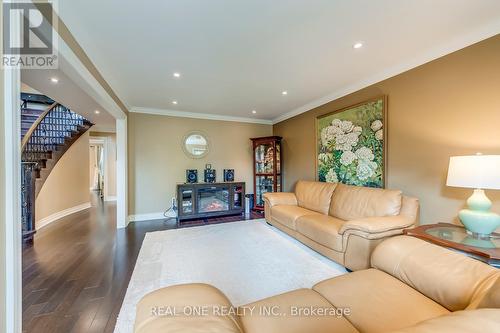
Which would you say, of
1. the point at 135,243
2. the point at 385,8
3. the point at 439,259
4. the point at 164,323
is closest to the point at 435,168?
the point at 439,259

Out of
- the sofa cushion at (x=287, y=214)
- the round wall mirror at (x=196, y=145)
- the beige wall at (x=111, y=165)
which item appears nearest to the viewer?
the sofa cushion at (x=287, y=214)

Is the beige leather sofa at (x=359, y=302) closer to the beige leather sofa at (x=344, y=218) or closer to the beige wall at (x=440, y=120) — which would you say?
the beige leather sofa at (x=344, y=218)

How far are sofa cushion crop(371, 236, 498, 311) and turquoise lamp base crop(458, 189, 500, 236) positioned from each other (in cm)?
85

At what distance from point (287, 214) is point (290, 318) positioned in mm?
2335

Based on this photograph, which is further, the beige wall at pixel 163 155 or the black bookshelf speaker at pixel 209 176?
the black bookshelf speaker at pixel 209 176

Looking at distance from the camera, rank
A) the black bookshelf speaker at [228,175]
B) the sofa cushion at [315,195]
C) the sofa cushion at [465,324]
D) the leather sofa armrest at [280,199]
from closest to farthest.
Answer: the sofa cushion at [465,324]
the sofa cushion at [315,195]
the leather sofa armrest at [280,199]
the black bookshelf speaker at [228,175]

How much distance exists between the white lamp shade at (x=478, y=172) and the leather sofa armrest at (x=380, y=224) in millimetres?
598

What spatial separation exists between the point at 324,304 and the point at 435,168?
7.42ft

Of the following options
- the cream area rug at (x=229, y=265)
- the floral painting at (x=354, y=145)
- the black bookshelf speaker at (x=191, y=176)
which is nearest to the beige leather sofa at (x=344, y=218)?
the cream area rug at (x=229, y=265)

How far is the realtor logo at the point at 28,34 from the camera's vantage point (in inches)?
41.7

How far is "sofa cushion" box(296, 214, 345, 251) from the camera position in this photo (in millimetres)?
2359

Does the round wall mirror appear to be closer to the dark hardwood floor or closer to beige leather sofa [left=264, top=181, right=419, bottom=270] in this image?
the dark hardwood floor

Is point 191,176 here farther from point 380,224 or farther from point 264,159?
point 380,224

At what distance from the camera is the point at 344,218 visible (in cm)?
287
